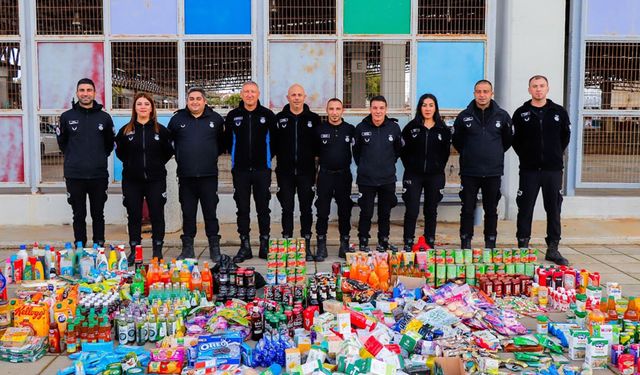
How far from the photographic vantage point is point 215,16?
1001 centimetres

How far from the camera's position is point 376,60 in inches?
400

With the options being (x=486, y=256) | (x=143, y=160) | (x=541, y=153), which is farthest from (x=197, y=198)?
(x=541, y=153)

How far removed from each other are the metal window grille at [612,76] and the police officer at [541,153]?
3.23 metres

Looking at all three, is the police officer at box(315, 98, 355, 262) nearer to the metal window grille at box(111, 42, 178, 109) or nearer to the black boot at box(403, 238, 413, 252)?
the black boot at box(403, 238, 413, 252)

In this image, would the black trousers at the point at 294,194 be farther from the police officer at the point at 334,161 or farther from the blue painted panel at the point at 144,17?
the blue painted panel at the point at 144,17

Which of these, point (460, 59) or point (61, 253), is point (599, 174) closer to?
point (460, 59)

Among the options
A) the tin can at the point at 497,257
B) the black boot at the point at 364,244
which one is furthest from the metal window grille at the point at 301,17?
the tin can at the point at 497,257

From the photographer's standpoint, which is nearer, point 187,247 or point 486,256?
point 486,256

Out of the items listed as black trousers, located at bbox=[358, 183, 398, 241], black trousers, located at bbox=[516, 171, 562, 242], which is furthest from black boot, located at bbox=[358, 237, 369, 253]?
black trousers, located at bbox=[516, 171, 562, 242]

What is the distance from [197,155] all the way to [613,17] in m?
7.21

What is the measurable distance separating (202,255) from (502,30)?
20.0ft

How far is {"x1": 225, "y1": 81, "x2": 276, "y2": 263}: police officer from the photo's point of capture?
7.57 m

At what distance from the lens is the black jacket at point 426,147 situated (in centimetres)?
760

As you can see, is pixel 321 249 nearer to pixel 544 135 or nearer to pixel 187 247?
pixel 187 247
